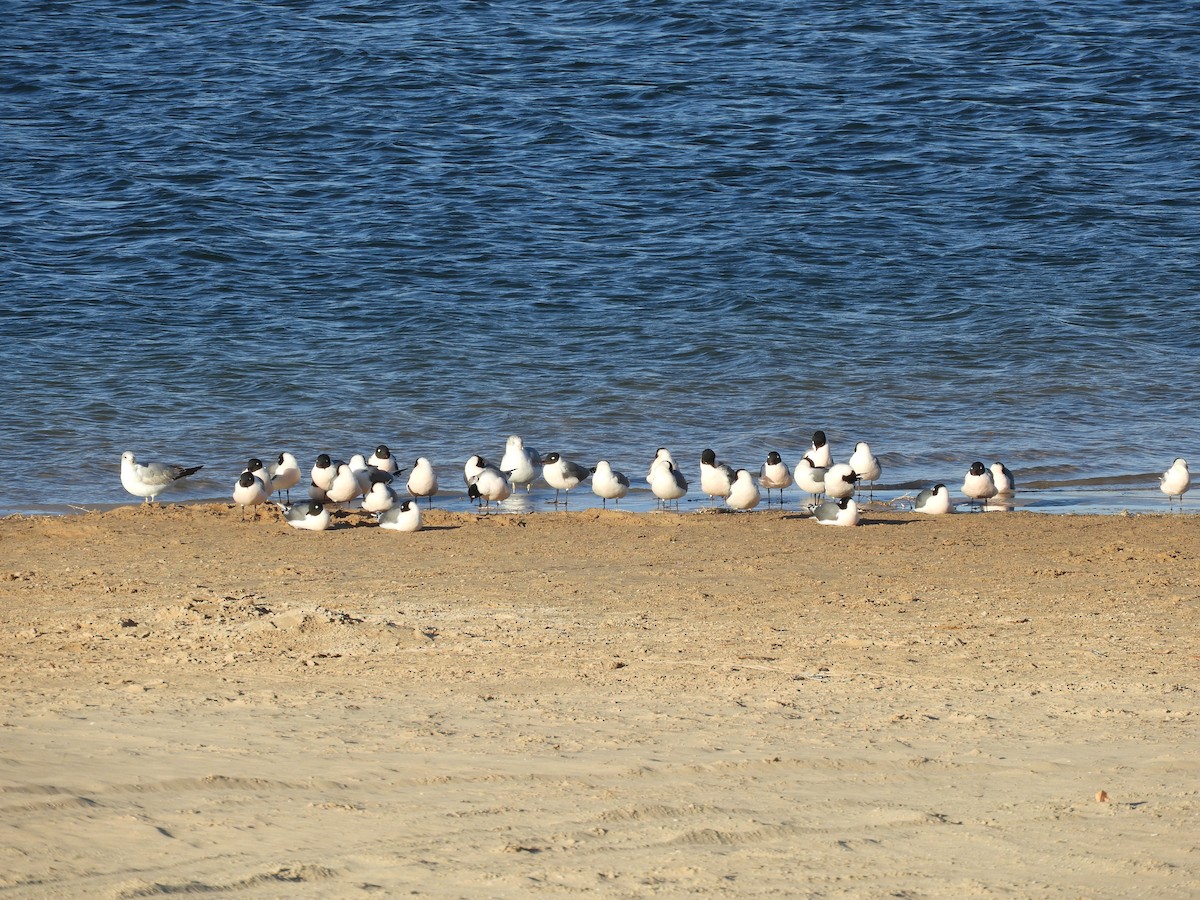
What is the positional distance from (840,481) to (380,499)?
340cm

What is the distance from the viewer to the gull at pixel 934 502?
11.3 m

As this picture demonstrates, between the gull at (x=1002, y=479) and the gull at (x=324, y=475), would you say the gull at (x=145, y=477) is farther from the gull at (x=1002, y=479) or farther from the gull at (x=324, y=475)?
the gull at (x=1002, y=479)

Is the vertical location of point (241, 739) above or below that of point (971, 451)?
above

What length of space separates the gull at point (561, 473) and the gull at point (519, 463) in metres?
0.16

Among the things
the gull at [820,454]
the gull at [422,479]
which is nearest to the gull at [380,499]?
the gull at [422,479]

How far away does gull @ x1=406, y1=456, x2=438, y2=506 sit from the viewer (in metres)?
12.0

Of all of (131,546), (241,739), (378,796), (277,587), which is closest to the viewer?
(378,796)

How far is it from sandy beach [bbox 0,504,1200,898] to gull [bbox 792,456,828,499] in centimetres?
261

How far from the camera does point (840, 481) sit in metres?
11.6

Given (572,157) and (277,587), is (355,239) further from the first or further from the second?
(277,587)

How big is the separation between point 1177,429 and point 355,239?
1141 cm

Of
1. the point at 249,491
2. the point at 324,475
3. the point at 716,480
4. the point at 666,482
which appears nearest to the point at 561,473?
the point at 666,482

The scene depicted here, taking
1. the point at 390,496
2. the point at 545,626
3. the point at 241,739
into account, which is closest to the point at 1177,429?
the point at 390,496

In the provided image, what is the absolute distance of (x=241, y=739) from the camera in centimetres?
522
